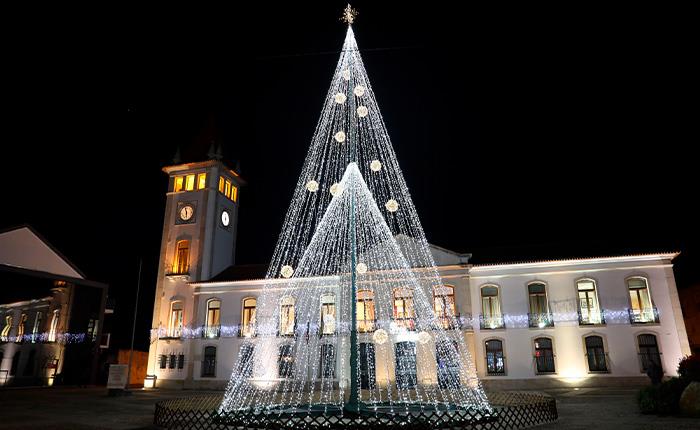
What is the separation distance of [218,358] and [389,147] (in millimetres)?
21150

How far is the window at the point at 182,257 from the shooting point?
3138 cm

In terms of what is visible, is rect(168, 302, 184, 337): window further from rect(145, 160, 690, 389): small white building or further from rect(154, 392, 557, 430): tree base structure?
rect(154, 392, 557, 430): tree base structure

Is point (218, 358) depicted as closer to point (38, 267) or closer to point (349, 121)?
point (38, 267)

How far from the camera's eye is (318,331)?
90.2 ft

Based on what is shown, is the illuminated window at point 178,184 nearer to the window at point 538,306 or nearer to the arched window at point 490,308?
the arched window at point 490,308

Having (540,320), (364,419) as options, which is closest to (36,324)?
(364,419)

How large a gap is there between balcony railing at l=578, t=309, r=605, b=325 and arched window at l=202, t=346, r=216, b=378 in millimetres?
21091

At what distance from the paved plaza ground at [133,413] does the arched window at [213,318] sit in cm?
839

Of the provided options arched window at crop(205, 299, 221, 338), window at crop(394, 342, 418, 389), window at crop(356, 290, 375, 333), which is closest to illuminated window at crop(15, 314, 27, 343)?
arched window at crop(205, 299, 221, 338)

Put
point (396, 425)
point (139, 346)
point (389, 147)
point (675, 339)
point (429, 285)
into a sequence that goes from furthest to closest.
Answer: point (139, 346), point (429, 285), point (675, 339), point (389, 147), point (396, 425)

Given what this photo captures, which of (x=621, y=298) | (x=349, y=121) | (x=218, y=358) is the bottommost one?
(x=218, y=358)

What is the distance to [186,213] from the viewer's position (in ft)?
106

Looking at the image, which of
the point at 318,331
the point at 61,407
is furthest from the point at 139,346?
the point at 61,407

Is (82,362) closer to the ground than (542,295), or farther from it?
closer to the ground
